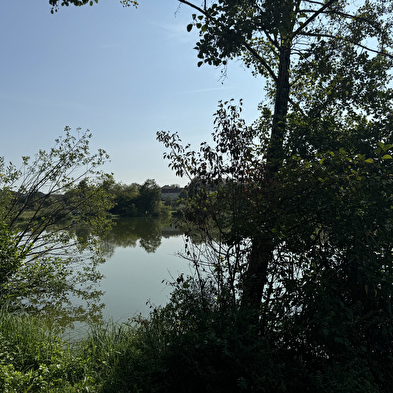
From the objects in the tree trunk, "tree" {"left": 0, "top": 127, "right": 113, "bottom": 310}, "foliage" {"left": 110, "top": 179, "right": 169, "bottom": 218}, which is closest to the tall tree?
the tree trunk

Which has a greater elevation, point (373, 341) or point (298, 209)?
point (298, 209)

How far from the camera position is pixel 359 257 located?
2.79 meters

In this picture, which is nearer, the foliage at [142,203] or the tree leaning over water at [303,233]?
the tree leaning over water at [303,233]

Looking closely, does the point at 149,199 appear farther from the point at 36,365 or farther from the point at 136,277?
the point at 36,365

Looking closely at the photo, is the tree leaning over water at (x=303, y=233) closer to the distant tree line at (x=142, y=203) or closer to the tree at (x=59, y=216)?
the tree at (x=59, y=216)

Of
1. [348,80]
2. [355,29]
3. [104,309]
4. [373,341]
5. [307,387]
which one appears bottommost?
[104,309]

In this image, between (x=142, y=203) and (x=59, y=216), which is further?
(x=142, y=203)

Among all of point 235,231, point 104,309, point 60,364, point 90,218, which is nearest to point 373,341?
point 235,231

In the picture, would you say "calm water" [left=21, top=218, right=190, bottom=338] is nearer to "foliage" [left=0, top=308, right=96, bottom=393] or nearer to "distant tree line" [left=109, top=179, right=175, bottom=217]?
"foliage" [left=0, top=308, right=96, bottom=393]

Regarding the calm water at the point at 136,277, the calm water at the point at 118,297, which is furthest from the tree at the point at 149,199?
the calm water at the point at 118,297

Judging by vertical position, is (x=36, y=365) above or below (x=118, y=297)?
above

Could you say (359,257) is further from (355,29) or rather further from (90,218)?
(90,218)

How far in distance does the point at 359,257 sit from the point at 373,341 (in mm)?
774

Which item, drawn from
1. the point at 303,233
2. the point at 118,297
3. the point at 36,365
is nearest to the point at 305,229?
the point at 303,233
